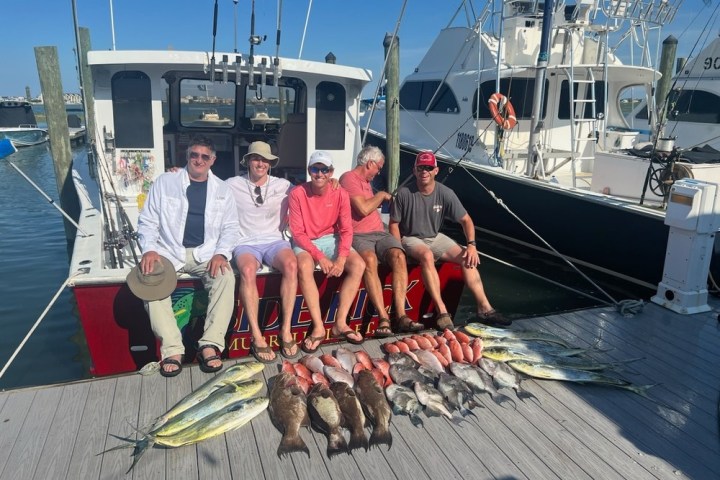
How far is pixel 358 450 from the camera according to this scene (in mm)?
2973

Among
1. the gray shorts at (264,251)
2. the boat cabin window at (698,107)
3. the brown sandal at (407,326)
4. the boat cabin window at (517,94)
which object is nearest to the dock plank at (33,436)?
the gray shorts at (264,251)

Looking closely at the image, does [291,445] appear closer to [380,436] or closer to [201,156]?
[380,436]

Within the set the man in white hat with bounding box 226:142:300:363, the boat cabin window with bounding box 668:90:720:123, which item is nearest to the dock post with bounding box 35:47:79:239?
the man in white hat with bounding box 226:142:300:363

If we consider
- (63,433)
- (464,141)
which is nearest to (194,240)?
(63,433)

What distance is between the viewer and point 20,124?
27109 millimetres

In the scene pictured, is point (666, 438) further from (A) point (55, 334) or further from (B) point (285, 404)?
(A) point (55, 334)

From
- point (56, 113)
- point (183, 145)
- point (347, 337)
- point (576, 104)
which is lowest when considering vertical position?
point (347, 337)

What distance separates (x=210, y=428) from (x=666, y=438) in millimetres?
2684

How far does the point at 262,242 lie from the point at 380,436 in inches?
Result: 80.8

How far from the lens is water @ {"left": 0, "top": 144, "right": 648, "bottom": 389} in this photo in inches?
228

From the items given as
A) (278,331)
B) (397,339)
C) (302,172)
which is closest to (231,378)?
(278,331)

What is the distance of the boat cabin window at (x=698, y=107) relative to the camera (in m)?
12.1

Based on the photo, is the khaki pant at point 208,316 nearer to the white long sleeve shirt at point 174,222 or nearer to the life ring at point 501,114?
the white long sleeve shirt at point 174,222

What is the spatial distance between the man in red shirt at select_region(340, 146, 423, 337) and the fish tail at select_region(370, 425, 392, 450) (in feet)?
4.29
